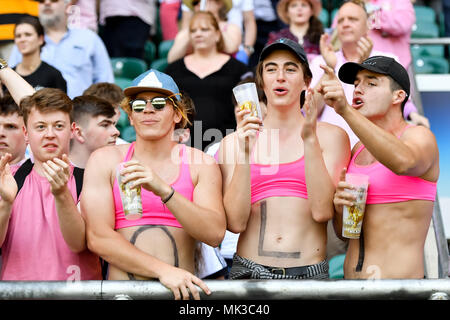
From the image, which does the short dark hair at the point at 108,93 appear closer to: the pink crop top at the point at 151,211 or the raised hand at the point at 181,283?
the pink crop top at the point at 151,211

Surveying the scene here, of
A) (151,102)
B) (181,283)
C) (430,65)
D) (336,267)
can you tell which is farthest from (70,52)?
(181,283)

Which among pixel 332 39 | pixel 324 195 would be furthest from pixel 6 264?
pixel 332 39

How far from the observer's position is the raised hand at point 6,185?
3334mm

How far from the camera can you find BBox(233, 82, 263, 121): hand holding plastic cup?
336 cm

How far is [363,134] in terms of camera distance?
321 centimetres

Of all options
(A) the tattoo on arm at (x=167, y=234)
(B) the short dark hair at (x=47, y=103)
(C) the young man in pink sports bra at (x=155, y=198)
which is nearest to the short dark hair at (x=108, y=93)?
(B) the short dark hair at (x=47, y=103)

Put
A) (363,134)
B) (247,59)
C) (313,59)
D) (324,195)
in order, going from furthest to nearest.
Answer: (247,59) → (313,59) → (324,195) → (363,134)

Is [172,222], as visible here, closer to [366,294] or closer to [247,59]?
[366,294]

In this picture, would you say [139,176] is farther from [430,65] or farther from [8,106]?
[430,65]

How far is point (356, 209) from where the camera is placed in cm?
333

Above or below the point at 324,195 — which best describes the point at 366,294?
below

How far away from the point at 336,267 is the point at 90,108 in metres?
1.88

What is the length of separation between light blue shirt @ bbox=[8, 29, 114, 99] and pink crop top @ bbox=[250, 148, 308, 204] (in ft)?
9.57
